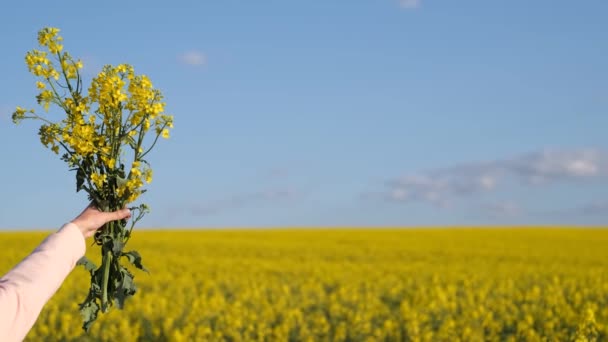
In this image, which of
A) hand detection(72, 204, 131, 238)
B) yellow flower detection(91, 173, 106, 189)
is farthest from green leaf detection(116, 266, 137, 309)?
hand detection(72, 204, 131, 238)

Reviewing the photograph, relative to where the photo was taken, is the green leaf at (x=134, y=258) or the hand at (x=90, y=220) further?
the green leaf at (x=134, y=258)

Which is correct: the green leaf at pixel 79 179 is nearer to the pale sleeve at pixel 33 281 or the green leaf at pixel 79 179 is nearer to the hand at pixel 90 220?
the hand at pixel 90 220

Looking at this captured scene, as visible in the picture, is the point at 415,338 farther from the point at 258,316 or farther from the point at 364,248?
the point at 364,248

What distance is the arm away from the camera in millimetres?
2270

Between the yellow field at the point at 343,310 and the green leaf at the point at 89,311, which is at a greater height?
the green leaf at the point at 89,311

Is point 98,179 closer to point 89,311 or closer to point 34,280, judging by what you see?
point 89,311

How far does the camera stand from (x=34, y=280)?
7.71 ft

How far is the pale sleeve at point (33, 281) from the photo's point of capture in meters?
2.27

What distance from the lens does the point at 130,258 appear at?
3395 millimetres

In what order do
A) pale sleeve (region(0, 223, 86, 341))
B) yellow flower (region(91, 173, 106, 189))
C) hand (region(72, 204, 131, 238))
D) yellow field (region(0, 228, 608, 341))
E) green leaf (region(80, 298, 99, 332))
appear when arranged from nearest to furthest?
pale sleeve (region(0, 223, 86, 341)) → hand (region(72, 204, 131, 238)) → yellow flower (region(91, 173, 106, 189)) → green leaf (region(80, 298, 99, 332)) → yellow field (region(0, 228, 608, 341))

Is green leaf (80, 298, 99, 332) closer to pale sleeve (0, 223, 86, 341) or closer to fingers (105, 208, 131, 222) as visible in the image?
fingers (105, 208, 131, 222)

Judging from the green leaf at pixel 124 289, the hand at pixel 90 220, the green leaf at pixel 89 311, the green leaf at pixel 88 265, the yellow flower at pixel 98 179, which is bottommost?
the green leaf at pixel 89 311

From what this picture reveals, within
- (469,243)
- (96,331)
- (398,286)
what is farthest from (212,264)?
(469,243)

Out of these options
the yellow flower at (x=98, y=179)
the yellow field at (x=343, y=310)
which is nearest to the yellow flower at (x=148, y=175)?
the yellow flower at (x=98, y=179)
